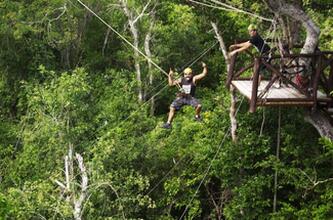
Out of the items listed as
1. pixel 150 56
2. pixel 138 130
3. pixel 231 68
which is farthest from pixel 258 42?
pixel 150 56

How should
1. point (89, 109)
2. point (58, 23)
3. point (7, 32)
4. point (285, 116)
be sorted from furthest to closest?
point (58, 23), point (7, 32), point (89, 109), point (285, 116)

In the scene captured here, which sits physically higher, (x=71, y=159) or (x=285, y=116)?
(x=285, y=116)

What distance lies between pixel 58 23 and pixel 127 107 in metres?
4.42

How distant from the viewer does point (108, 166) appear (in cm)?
1366

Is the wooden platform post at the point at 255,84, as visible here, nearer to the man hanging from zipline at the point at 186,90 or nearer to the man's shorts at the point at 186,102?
the man hanging from zipline at the point at 186,90

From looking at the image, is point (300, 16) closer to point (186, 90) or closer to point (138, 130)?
point (186, 90)

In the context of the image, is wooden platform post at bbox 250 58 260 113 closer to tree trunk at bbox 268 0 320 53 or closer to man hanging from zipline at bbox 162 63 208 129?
tree trunk at bbox 268 0 320 53

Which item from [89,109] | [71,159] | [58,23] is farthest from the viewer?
[58,23]

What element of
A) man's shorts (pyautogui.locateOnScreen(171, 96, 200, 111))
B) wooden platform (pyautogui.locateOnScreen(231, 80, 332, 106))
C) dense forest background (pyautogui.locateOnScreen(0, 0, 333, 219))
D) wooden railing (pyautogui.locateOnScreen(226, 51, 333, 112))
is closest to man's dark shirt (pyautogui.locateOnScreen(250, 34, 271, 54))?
dense forest background (pyautogui.locateOnScreen(0, 0, 333, 219))

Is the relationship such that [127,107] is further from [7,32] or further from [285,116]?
[285,116]

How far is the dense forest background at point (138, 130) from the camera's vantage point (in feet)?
36.1

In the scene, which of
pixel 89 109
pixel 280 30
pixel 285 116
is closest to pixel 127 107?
pixel 89 109

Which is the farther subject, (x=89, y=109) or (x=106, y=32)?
(x=106, y=32)

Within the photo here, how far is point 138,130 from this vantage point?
15023 mm
